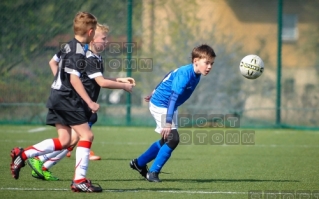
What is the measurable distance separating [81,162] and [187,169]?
8.31 ft

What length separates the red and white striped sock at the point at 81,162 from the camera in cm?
592

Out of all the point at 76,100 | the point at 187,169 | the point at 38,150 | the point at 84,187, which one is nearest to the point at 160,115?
the point at 187,169

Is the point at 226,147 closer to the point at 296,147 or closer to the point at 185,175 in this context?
the point at 296,147

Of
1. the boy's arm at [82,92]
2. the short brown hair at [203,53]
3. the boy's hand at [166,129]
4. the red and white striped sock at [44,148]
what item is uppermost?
the short brown hair at [203,53]

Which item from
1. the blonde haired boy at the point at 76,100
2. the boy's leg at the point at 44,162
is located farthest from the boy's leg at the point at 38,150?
the boy's leg at the point at 44,162

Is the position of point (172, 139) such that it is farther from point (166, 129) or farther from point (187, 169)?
point (187, 169)

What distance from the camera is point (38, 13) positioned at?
14.5 metres

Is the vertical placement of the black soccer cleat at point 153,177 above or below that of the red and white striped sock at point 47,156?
below

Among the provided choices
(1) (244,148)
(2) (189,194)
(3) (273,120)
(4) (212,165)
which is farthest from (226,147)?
(2) (189,194)

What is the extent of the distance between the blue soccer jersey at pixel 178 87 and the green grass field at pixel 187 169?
0.93 meters

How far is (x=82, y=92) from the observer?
5.85 meters

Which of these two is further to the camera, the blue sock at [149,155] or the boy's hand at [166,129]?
the blue sock at [149,155]

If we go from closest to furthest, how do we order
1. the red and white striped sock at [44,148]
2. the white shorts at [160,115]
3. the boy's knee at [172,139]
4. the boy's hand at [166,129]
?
1. the red and white striped sock at [44,148]
2. the boy's hand at [166,129]
3. the boy's knee at [172,139]
4. the white shorts at [160,115]

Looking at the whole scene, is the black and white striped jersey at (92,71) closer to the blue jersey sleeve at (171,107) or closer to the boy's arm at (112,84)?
the boy's arm at (112,84)
